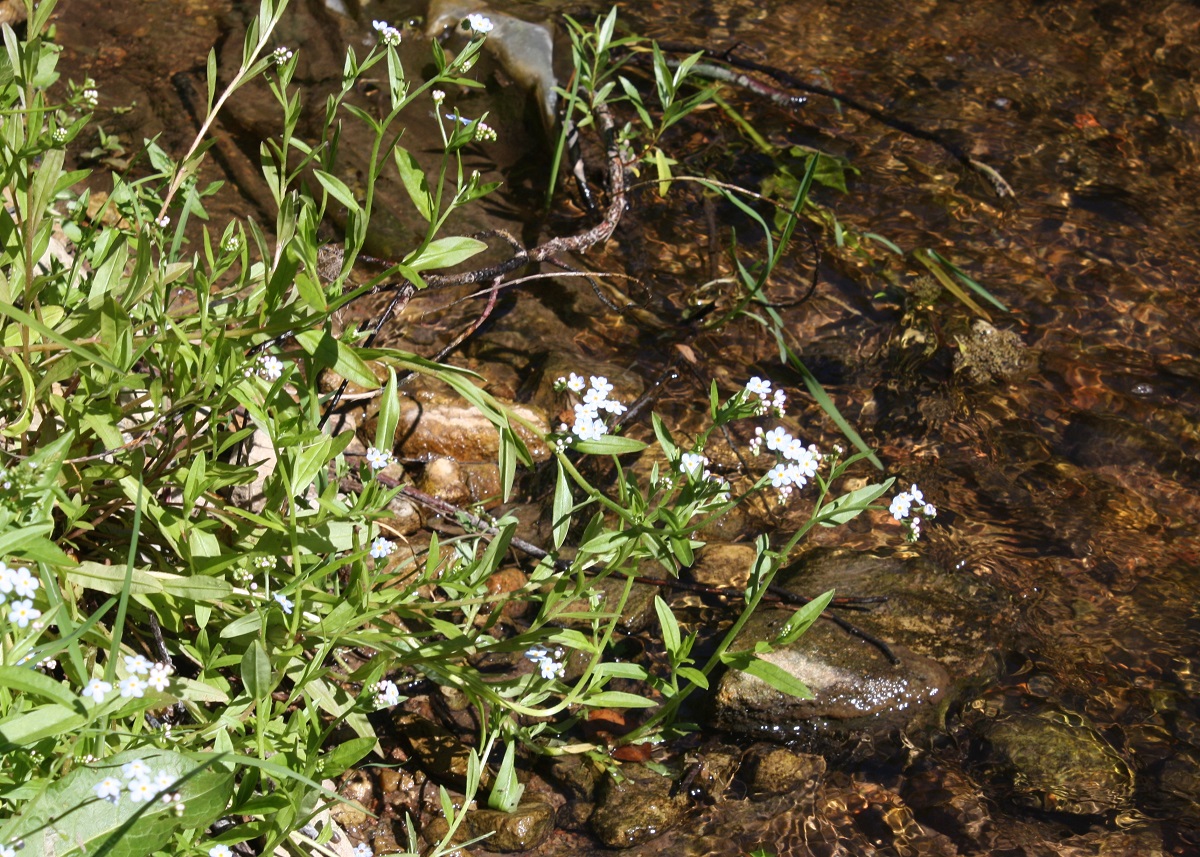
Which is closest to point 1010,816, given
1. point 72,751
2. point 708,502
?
point 708,502

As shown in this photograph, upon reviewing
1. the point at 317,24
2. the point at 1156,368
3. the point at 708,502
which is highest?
the point at 317,24

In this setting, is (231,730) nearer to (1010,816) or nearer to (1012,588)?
(1010,816)

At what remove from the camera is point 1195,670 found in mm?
3443

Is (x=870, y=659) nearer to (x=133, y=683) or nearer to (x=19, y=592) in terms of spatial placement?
(x=133, y=683)

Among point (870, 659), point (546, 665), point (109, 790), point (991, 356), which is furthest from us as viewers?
point (991, 356)

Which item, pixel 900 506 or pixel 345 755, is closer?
pixel 345 755

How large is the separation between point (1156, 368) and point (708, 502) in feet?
10.2

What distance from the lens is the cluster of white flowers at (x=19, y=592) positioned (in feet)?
5.67

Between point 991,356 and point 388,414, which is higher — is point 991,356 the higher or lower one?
the lower one

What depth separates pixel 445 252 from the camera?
91.7 inches

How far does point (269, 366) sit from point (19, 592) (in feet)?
3.18

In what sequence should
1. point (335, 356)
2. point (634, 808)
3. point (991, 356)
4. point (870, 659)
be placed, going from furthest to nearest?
point (991, 356), point (870, 659), point (634, 808), point (335, 356)

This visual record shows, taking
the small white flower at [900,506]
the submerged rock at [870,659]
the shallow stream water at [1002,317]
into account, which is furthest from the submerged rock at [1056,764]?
the small white flower at [900,506]

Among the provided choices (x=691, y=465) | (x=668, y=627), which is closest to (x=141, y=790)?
(x=691, y=465)
